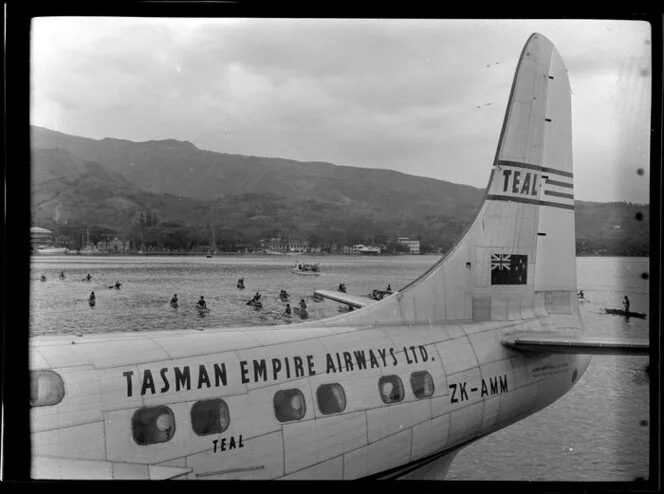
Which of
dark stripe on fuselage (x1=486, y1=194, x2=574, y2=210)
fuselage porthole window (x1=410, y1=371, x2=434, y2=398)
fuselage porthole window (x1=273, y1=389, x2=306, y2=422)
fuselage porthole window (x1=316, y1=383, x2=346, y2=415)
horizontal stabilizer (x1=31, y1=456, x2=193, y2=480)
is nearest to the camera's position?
horizontal stabilizer (x1=31, y1=456, x2=193, y2=480)

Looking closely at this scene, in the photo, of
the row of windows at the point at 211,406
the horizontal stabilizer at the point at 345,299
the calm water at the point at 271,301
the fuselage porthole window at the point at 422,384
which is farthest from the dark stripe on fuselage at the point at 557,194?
the row of windows at the point at 211,406

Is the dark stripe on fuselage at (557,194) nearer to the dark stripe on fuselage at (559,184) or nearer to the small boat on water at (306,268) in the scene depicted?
the dark stripe on fuselage at (559,184)

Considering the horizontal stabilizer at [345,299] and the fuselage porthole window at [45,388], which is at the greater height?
the horizontal stabilizer at [345,299]

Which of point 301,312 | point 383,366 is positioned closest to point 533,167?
point 383,366

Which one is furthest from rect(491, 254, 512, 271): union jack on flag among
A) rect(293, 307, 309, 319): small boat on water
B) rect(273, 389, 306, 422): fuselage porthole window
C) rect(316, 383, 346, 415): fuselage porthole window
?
rect(293, 307, 309, 319): small boat on water

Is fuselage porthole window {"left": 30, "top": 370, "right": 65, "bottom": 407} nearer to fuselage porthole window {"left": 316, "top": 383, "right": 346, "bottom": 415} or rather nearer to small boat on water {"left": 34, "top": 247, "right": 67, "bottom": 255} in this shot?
small boat on water {"left": 34, "top": 247, "right": 67, "bottom": 255}
